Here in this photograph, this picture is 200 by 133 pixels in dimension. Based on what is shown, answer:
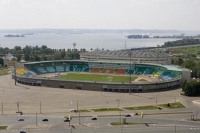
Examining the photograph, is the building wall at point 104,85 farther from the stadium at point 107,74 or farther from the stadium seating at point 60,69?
the stadium seating at point 60,69

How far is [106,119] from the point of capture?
41.4 metres

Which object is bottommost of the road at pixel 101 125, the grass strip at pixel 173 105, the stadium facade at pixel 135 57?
the road at pixel 101 125

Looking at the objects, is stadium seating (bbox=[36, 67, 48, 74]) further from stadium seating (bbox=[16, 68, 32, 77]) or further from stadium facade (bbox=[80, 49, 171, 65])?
stadium facade (bbox=[80, 49, 171, 65])

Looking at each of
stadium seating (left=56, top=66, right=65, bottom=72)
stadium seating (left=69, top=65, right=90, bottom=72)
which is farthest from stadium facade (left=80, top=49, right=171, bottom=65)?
stadium seating (left=56, top=66, right=65, bottom=72)

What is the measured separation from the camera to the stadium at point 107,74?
64.6 meters

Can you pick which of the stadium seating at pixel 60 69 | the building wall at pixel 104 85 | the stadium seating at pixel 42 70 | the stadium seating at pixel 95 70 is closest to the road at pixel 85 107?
the building wall at pixel 104 85

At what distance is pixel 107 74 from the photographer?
8631 cm

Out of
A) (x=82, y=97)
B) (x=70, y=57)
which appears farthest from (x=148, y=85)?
(x=70, y=57)

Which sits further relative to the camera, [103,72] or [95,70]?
[95,70]

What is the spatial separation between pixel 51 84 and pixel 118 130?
3638 cm

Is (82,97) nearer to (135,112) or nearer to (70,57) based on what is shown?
(135,112)

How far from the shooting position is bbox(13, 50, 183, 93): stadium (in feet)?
212

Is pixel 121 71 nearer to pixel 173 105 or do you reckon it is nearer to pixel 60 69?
pixel 60 69

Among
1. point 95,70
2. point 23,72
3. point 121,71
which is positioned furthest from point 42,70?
point 121,71
